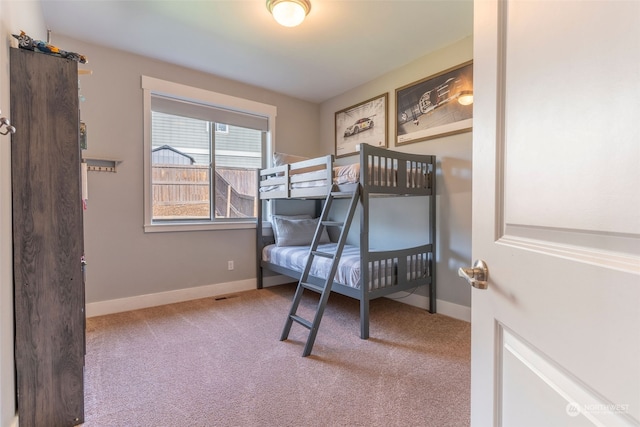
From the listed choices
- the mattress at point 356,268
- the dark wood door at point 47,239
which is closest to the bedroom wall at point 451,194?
the mattress at point 356,268

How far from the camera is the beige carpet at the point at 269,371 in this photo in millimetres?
1520

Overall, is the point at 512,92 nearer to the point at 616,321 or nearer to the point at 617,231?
the point at 617,231

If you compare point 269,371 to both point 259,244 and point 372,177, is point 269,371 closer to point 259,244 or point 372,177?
point 372,177

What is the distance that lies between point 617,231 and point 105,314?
3.57m

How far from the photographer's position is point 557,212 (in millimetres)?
526

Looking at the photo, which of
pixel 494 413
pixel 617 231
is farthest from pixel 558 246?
pixel 494 413

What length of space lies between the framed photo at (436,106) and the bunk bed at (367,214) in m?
0.36

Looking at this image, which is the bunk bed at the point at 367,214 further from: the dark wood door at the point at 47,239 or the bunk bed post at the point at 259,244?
the dark wood door at the point at 47,239

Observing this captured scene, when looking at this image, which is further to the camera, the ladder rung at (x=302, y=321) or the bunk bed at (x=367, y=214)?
the bunk bed at (x=367, y=214)

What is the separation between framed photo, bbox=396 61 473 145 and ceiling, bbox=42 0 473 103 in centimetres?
29

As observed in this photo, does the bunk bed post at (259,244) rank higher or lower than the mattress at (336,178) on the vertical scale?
lower

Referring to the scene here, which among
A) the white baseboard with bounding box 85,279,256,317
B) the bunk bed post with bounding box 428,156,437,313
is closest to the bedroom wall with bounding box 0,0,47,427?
the white baseboard with bounding box 85,279,256,317

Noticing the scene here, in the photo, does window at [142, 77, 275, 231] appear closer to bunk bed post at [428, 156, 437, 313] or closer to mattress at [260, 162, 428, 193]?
mattress at [260, 162, 428, 193]

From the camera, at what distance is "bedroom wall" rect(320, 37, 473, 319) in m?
2.75
